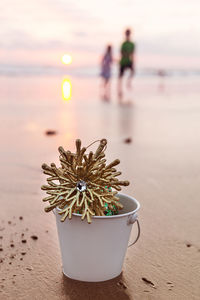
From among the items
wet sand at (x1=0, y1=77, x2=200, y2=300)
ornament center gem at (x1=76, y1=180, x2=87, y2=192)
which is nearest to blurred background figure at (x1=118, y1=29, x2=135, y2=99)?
wet sand at (x1=0, y1=77, x2=200, y2=300)

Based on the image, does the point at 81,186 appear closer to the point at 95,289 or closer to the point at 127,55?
the point at 95,289

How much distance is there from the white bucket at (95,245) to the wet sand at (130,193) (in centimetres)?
5

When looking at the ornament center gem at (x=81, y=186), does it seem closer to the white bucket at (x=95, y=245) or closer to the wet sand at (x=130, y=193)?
the white bucket at (x=95, y=245)

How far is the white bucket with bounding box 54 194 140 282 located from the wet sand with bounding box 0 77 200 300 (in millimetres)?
54

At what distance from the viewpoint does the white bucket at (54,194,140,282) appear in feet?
5.71

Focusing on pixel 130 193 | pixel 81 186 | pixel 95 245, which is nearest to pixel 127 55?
pixel 130 193

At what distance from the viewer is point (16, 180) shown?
3.32m

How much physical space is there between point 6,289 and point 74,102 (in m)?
7.13

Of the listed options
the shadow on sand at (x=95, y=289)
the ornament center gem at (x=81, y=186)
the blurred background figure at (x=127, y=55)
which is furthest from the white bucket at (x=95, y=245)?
the blurred background figure at (x=127, y=55)

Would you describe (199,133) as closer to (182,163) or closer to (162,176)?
(182,163)

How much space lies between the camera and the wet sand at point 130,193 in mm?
1833

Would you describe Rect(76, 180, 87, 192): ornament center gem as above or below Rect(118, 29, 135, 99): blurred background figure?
below

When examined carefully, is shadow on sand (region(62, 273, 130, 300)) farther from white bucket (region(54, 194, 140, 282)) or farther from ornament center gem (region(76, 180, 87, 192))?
ornament center gem (region(76, 180, 87, 192))

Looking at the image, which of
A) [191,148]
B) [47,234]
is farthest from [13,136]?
[47,234]
